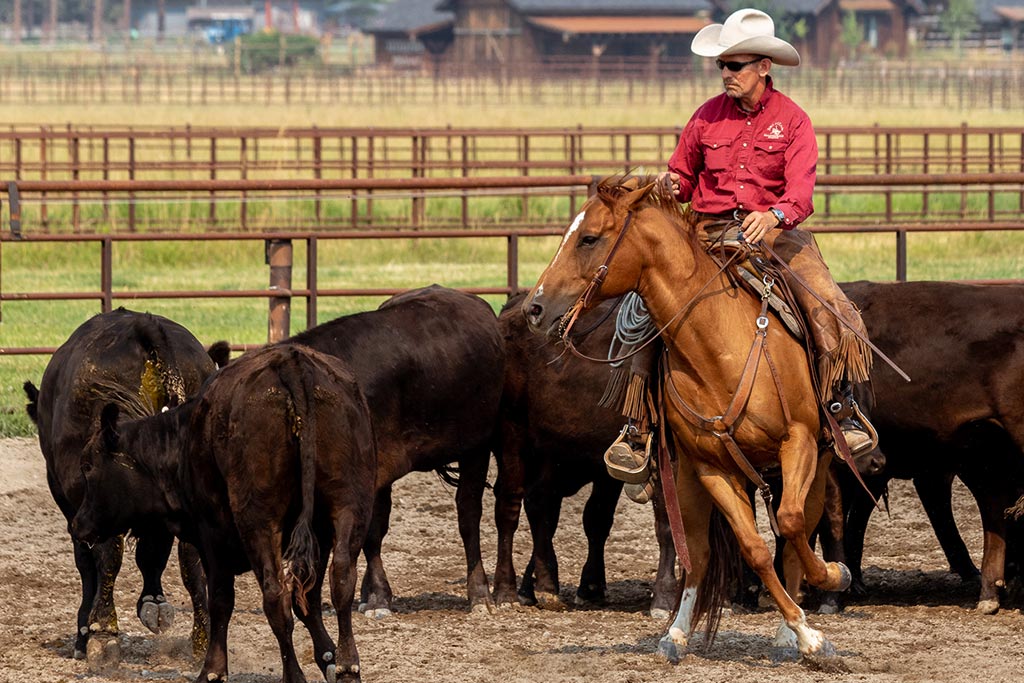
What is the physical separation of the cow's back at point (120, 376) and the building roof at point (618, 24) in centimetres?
7035

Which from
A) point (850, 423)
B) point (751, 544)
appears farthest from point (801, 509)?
point (850, 423)

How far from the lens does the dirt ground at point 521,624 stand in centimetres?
620

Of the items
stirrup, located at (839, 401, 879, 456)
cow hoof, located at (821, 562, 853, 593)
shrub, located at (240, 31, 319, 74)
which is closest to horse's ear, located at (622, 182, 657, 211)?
stirrup, located at (839, 401, 879, 456)

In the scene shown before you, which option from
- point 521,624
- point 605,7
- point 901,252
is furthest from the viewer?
point 605,7

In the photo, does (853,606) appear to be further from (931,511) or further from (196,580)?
(196,580)

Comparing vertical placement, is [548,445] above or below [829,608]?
above

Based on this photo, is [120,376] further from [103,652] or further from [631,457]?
[631,457]

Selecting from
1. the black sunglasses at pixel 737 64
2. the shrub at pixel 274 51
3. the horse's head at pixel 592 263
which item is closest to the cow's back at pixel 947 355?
the black sunglasses at pixel 737 64

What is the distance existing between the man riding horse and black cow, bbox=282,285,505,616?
1177 millimetres

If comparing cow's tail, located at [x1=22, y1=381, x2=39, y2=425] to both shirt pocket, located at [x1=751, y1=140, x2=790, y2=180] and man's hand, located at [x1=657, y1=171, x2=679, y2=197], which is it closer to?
man's hand, located at [x1=657, y1=171, x2=679, y2=197]

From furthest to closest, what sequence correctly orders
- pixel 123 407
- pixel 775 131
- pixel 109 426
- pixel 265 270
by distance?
pixel 265 270
pixel 123 407
pixel 775 131
pixel 109 426

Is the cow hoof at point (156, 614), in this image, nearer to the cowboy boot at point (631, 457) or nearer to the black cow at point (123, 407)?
the black cow at point (123, 407)

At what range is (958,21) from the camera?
3484 inches

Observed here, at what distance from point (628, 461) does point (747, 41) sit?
1.71 metres
